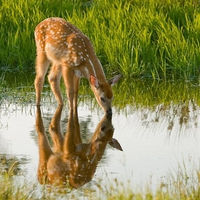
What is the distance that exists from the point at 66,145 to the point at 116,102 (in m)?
2.41

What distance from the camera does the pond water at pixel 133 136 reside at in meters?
8.12

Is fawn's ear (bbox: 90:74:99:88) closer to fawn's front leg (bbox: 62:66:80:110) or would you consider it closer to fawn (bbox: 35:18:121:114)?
fawn (bbox: 35:18:121:114)

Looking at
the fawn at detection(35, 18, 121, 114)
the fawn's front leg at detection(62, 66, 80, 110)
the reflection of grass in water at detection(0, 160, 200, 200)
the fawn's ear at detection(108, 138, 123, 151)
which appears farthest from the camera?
the fawn's front leg at detection(62, 66, 80, 110)

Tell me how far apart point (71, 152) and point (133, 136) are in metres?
0.94

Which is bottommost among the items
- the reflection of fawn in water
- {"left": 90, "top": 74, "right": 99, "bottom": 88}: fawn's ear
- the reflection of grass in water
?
the reflection of fawn in water

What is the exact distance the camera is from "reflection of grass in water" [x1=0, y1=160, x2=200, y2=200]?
6621 mm

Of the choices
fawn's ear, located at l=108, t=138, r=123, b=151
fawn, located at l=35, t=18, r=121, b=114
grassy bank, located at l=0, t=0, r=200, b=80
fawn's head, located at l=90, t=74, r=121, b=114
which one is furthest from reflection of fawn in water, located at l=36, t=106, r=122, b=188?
grassy bank, located at l=0, t=0, r=200, b=80

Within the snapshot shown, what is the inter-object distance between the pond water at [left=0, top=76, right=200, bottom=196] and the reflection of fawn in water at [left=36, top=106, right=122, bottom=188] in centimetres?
7

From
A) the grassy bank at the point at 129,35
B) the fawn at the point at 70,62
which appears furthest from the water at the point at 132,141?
the grassy bank at the point at 129,35

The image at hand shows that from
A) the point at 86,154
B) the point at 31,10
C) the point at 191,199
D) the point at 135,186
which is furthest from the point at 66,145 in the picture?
the point at 31,10

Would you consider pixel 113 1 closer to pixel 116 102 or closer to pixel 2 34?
pixel 2 34

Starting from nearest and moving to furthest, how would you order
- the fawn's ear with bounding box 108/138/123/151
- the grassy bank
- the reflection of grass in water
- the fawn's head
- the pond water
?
the reflection of grass in water
the pond water
the fawn's ear with bounding box 108/138/123/151
the fawn's head
the grassy bank

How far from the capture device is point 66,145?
945 cm

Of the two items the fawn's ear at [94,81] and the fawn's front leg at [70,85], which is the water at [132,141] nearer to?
the fawn's front leg at [70,85]
